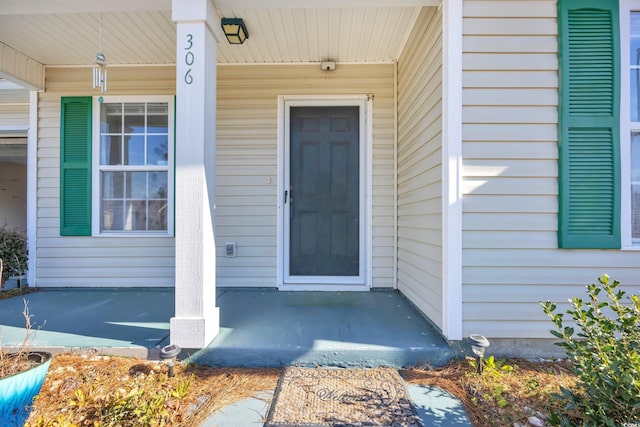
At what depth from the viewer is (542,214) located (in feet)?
7.18

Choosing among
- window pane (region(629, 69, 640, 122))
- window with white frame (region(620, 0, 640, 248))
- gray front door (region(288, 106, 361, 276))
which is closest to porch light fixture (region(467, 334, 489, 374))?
window with white frame (region(620, 0, 640, 248))

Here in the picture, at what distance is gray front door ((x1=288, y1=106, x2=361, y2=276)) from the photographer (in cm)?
355

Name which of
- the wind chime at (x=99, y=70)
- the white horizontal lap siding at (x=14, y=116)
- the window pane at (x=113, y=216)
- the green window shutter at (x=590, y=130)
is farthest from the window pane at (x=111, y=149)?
the green window shutter at (x=590, y=130)

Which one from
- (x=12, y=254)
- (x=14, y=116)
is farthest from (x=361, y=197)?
(x=14, y=116)

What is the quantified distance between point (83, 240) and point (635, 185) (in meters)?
4.90

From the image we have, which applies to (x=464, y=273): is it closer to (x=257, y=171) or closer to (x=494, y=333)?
(x=494, y=333)

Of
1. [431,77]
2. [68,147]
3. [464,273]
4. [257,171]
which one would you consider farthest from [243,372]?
[68,147]

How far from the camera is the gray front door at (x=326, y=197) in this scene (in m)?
3.55

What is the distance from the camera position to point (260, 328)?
2.38m

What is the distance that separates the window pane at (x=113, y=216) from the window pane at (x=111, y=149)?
0.46m

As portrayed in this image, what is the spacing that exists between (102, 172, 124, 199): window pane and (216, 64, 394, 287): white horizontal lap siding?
3.55ft

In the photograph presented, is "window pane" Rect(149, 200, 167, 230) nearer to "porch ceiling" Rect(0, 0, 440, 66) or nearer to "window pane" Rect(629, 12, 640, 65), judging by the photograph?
"porch ceiling" Rect(0, 0, 440, 66)

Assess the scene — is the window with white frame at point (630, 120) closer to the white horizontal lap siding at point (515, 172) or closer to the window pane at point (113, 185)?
the white horizontal lap siding at point (515, 172)

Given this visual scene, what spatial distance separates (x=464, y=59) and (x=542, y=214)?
1.14 meters
